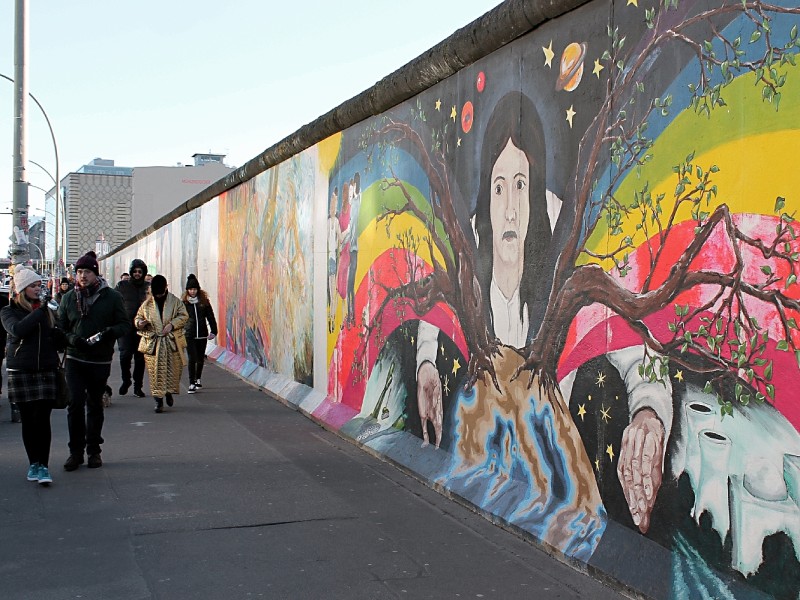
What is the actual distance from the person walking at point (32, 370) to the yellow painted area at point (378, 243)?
3195 mm

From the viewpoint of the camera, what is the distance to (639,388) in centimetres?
494

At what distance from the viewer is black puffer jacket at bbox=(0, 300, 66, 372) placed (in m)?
7.55

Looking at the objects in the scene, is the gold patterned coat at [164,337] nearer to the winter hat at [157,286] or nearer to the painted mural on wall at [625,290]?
the winter hat at [157,286]

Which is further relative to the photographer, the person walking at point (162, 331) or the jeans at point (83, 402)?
the person walking at point (162, 331)

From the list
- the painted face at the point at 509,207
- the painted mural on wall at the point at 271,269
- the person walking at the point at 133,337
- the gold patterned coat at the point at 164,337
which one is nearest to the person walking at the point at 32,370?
the painted face at the point at 509,207

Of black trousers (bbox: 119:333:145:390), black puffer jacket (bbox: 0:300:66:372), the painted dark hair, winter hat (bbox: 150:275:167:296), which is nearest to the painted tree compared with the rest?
the painted dark hair

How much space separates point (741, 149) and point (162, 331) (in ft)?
30.9

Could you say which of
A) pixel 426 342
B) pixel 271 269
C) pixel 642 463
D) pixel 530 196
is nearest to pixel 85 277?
pixel 426 342

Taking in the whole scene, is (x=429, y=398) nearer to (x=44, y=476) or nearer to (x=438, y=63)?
(x=438, y=63)

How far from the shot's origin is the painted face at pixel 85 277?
8367 mm

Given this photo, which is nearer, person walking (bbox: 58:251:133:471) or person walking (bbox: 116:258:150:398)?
person walking (bbox: 58:251:133:471)

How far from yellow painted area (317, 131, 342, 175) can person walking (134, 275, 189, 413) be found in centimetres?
268

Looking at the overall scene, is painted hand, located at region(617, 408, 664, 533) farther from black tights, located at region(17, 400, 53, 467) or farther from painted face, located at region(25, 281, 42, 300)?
painted face, located at region(25, 281, 42, 300)

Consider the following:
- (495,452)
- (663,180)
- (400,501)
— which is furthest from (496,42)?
(400,501)
